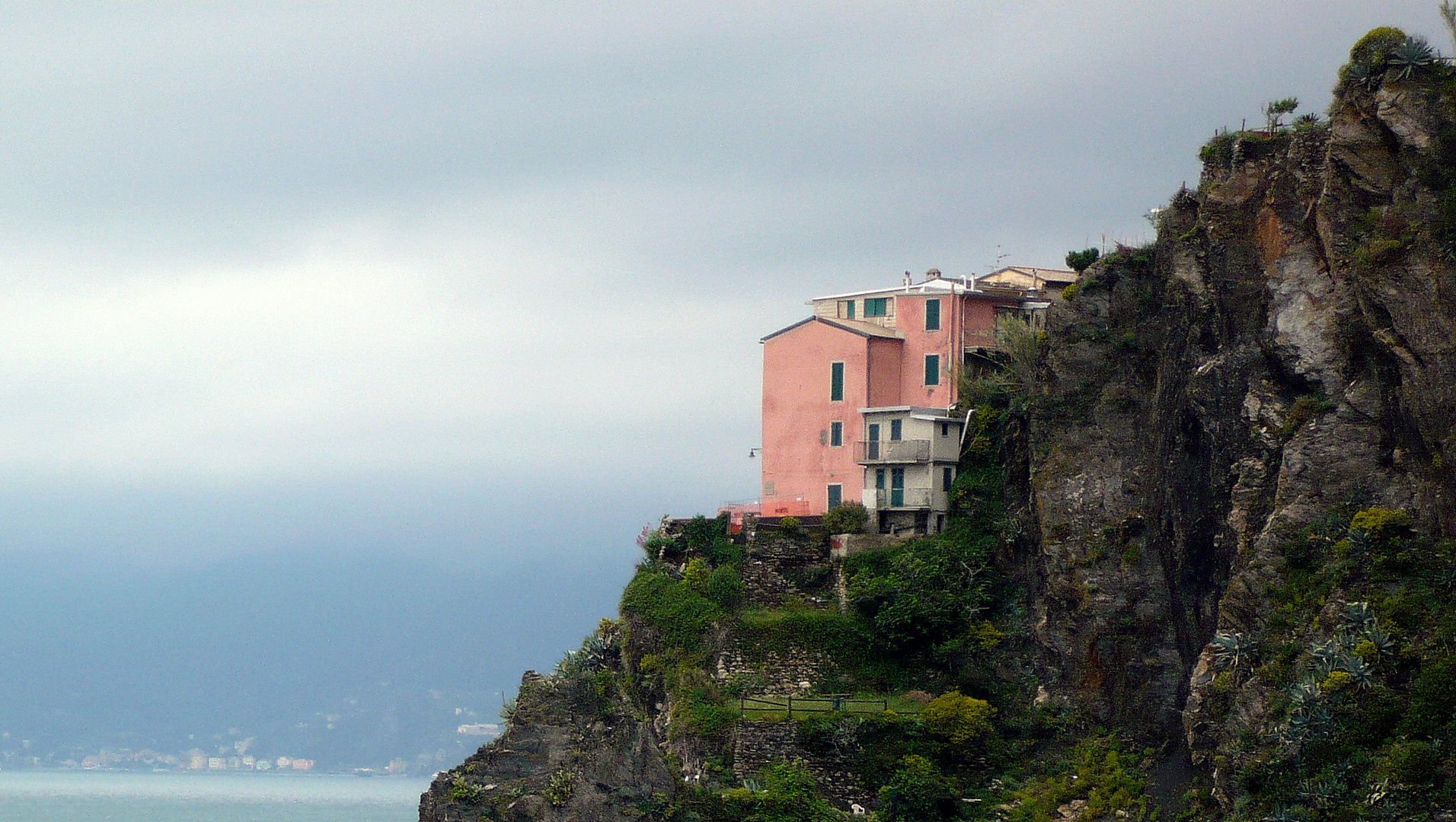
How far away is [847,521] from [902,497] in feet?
6.65

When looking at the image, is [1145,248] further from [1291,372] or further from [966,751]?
[966,751]

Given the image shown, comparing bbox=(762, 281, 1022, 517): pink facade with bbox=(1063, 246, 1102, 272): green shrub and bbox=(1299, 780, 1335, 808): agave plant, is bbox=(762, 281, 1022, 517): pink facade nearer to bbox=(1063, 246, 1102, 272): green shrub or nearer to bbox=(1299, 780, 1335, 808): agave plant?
bbox=(1063, 246, 1102, 272): green shrub

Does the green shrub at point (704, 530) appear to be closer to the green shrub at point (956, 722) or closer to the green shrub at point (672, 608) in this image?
the green shrub at point (672, 608)

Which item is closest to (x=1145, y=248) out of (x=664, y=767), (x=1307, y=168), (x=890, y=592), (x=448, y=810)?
(x=1307, y=168)

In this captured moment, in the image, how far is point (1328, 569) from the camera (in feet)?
141

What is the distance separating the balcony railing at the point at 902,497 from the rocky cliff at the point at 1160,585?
156 centimetres

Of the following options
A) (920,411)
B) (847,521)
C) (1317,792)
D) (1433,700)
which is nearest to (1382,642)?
(1433,700)

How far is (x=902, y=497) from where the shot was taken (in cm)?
6147

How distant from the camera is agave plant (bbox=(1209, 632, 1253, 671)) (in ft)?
146

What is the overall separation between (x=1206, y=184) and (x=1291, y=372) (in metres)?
6.64

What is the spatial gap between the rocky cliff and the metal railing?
0.39 metres

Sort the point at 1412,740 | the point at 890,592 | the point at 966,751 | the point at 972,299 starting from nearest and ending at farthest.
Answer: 1. the point at 1412,740
2. the point at 966,751
3. the point at 890,592
4. the point at 972,299

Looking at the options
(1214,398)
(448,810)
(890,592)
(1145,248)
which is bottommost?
(448,810)

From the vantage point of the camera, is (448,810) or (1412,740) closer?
(1412,740)
